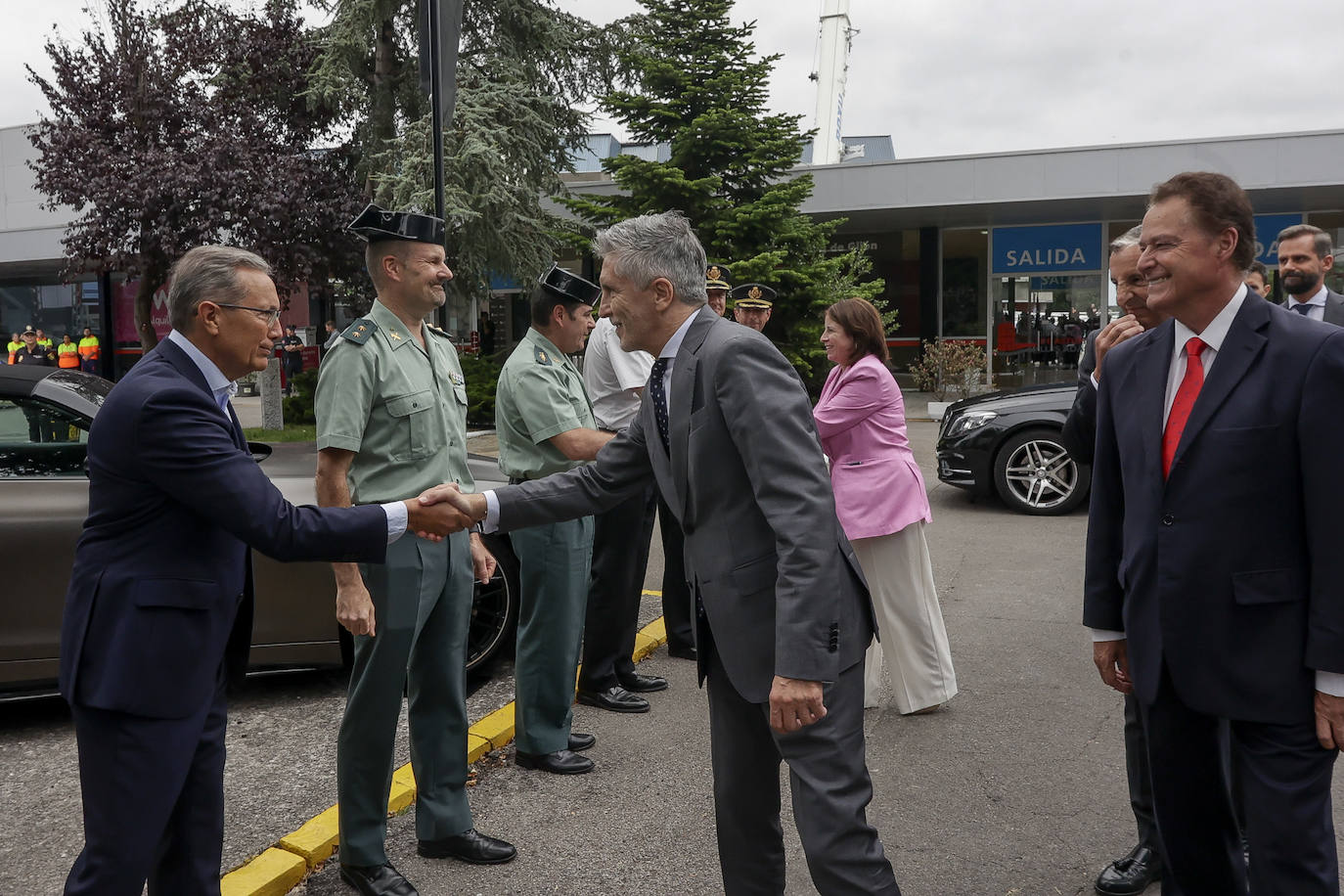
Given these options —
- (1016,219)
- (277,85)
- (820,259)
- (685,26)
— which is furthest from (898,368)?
(277,85)

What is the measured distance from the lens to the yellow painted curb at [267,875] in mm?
3359

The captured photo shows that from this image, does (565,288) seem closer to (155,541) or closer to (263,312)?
(263,312)

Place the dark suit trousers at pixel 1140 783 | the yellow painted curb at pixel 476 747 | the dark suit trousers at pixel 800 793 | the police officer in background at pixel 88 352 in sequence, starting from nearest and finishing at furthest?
1. the dark suit trousers at pixel 800 793
2. the dark suit trousers at pixel 1140 783
3. the yellow painted curb at pixel 476 747
4. the police officer in background at pixel 88 352

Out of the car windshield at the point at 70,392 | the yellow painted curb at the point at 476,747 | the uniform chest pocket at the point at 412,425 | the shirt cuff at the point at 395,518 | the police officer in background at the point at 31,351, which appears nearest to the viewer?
the shirt cuff at the point at 395,518

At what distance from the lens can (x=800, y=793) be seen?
2.57 meters

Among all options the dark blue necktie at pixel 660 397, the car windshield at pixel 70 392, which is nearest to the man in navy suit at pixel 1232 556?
the dark blue necktie at pixel 660 397

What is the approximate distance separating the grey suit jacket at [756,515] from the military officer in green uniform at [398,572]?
3.33 ft

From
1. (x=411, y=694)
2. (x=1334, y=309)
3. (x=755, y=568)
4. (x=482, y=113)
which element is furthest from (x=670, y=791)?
(x=482, y=113)

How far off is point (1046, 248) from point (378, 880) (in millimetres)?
23769

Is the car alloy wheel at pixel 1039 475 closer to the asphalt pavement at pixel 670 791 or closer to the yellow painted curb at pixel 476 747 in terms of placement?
the asphalt pavement at pixel 670 791

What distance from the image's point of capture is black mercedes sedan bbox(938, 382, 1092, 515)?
995 cm

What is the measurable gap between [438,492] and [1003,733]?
2882mm

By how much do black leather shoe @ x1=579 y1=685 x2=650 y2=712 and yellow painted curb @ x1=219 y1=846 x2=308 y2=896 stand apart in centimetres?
184

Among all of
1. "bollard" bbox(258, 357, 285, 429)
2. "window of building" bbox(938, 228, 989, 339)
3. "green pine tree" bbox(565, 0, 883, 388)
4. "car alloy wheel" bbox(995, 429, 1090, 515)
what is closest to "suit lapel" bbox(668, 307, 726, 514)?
"car alloy wheel" bbox(995, 429, 1090, 515)
